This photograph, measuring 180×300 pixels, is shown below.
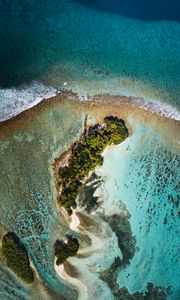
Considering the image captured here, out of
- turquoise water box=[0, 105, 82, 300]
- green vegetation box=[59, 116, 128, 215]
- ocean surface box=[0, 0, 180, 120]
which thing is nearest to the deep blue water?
ocean surface box=[0, 0, 180, 120]

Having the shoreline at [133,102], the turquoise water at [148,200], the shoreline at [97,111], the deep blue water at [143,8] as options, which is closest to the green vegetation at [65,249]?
the turquoise water at [148,200]

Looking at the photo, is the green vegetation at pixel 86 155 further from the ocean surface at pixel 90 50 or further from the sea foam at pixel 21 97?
the sea foam at pixel 21 97

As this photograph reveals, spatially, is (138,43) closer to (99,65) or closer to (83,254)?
(99,65)

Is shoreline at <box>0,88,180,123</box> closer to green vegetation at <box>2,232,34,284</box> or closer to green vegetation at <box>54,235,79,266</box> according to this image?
green vegetation at <box>2,232,34,284</box>

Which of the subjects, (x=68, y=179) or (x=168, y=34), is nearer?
(x=68, y=179)

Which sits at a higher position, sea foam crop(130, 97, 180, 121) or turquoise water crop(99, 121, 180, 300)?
sea foam crop(130, 97, 180, 121)

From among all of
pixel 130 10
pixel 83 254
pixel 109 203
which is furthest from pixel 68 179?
pixel 130 10

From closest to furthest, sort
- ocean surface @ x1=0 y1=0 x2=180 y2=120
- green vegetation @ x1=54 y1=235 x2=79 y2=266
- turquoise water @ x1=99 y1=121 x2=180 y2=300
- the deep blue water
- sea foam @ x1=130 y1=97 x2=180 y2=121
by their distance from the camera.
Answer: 1. green vegetation @ x1=54 y1=235 x2=79 y2=266
2. ocean surface @ x1=0 y1=0 x2=180 y2=120
3. turquoise water @ x1=99 y1=121 x2=180 y2=300
4. sea foam @ x1=130 y1=97 x2=180 y2=121
5. the deep blue water

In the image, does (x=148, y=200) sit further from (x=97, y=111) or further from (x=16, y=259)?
(x=16, y=259)
